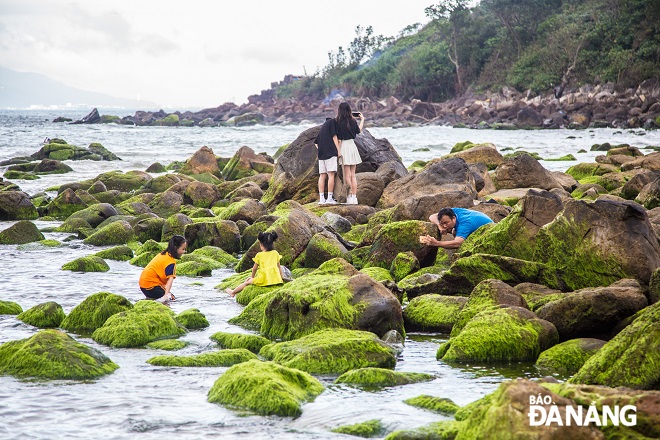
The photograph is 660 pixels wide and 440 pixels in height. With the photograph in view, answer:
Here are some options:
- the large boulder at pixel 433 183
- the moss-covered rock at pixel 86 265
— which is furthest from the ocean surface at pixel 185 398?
the large boulder at pixel 433 183

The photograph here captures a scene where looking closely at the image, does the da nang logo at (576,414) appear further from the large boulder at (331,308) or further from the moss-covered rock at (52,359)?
the moss-covered rock at (52,359)

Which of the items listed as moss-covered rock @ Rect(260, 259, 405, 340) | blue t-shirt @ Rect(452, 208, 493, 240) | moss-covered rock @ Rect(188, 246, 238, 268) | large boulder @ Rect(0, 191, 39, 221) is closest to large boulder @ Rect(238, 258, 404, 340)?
moss-covered rock @ Rect(260, 259, 405, 340)

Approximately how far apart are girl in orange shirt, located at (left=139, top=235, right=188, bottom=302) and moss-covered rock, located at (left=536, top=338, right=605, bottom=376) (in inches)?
206

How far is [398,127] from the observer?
6919 cm

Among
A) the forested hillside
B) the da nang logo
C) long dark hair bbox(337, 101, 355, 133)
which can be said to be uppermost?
the forested hillside

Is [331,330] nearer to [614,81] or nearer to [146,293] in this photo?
[146,293]

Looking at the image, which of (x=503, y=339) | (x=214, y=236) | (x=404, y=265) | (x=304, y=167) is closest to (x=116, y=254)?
(x=214, y=236)

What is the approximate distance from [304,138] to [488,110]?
55.2 meters

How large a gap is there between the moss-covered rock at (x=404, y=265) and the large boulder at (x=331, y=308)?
2207 mm

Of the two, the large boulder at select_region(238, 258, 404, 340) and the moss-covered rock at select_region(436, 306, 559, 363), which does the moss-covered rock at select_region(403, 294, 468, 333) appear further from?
the moss-covered rock at select_region(436, 306, 559, 363)

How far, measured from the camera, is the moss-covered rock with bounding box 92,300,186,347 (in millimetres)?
8281

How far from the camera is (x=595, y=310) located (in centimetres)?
743

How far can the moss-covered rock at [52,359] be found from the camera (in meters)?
6.97

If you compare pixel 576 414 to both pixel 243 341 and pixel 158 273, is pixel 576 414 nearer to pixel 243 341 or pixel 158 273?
pixel 243 341
